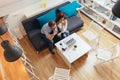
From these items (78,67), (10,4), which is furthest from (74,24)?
(10,4)

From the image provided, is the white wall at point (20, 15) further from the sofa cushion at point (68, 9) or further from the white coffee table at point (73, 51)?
the white coffee table at point (73, 51)

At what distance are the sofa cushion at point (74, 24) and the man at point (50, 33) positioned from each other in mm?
547

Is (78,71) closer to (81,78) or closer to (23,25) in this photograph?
(81,78)

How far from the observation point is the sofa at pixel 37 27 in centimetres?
379

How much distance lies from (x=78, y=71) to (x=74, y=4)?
2109mm

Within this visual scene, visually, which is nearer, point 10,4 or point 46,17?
point 10,4

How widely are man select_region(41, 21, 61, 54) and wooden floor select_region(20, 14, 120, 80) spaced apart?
1.01 feet

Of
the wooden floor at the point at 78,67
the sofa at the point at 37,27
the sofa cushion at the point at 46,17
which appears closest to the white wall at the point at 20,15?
the sofa at the point at 37,27

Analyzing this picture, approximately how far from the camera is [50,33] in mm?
3588

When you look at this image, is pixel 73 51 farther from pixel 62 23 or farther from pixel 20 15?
pixel 20 15

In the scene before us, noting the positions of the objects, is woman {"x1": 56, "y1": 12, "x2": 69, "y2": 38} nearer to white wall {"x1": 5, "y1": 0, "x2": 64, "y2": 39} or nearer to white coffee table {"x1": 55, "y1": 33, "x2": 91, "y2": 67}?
white coffee table {"x1": 55, "y1": 33, "x2": 91, "y2": 67}

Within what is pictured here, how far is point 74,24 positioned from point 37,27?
1.13 meters

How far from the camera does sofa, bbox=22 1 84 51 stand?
379 centimetres

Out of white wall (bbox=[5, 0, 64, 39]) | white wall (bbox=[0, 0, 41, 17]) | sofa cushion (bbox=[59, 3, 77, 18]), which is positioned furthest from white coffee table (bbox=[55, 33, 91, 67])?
white wall (bbox=[0, 0, 41, 17])
